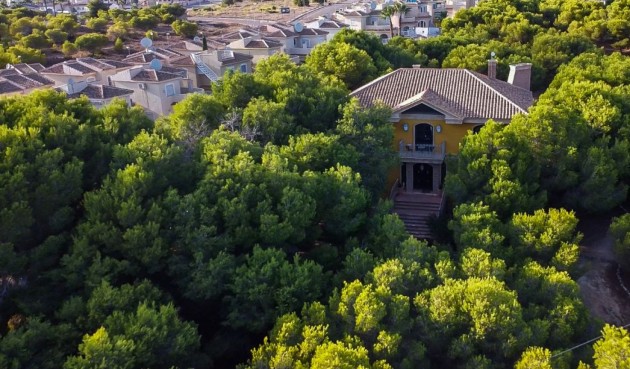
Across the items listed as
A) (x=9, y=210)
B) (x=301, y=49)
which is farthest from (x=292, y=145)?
(x=301, y=49)

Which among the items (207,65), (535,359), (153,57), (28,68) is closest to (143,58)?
(153,57)

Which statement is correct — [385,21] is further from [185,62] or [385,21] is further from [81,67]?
[81,67]

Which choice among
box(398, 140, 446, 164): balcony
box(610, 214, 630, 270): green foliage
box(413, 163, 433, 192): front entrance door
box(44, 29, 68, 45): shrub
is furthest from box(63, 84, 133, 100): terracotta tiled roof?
box(44, 29, 68, 45): shrub

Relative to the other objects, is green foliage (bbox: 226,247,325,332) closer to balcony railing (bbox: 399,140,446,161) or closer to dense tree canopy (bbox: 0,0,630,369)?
dense tree canopy (bbox: 0,0,630,369)

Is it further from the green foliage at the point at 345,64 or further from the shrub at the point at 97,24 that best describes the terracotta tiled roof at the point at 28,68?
the shrub at the point at 97,24

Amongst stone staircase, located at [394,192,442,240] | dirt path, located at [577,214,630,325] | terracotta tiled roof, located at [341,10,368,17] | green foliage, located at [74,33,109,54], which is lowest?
dirt path, located at [577,214,630,325]

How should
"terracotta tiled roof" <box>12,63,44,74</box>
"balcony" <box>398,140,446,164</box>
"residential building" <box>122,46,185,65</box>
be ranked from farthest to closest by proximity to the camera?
"residential building" <box>122,46,185,65</box>
"terracotta tiled roof" <box>12,63,44,74</box>
"balcony" <box>398,140,446,164</box>

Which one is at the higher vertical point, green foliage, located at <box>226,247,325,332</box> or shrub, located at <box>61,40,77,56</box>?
shrub, located at <box>61,40,77,56</box>

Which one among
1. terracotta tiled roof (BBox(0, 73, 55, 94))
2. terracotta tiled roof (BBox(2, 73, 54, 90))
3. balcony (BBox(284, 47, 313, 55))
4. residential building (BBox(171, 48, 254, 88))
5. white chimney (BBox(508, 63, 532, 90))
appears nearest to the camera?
white chimney (BBox(508, 63, 532, 90))
